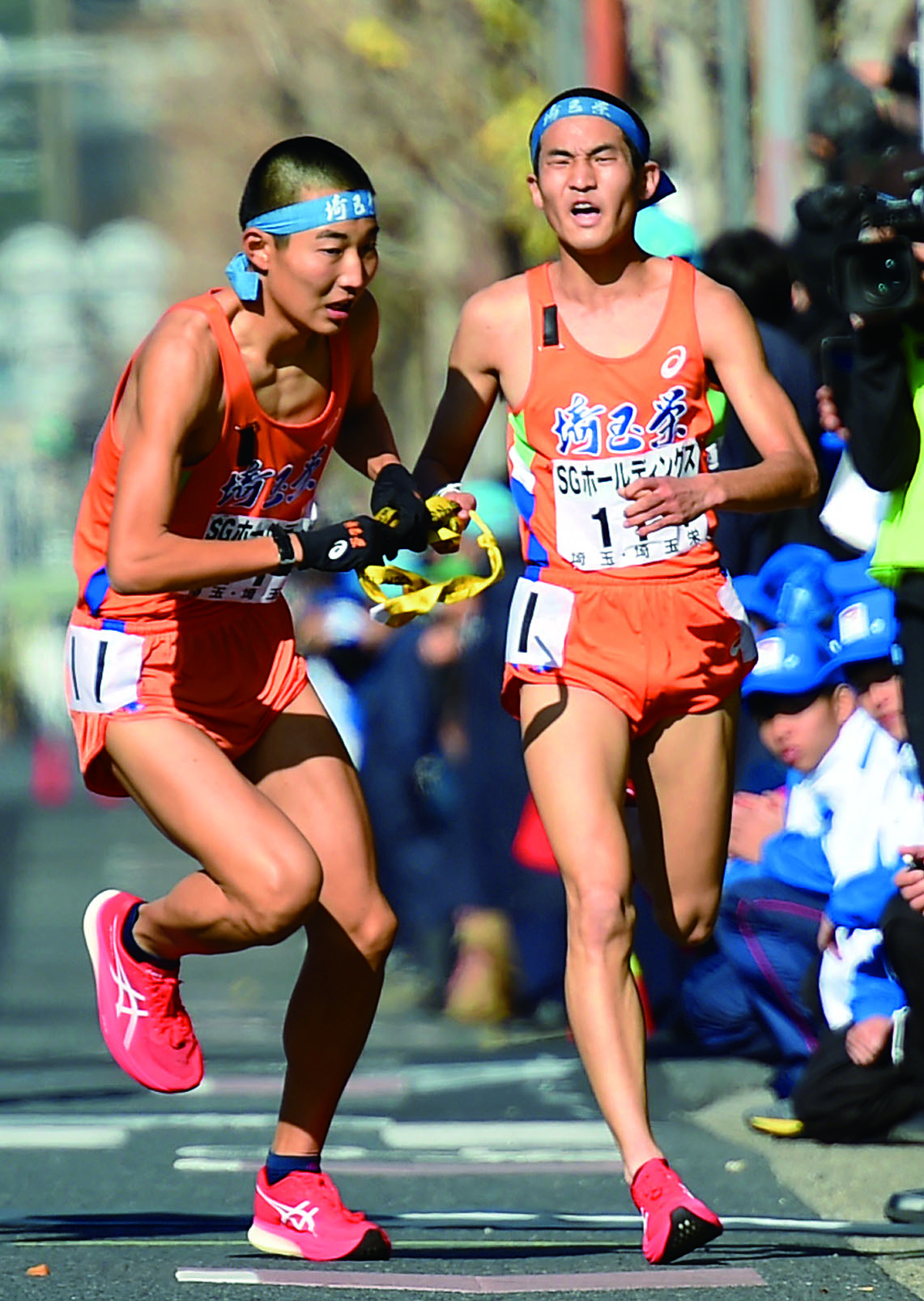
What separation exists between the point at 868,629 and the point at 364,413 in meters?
2.08

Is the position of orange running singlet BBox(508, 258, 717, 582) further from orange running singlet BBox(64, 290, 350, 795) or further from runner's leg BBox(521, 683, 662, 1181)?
orange running singlet BBox(64, 290, 350, 795)

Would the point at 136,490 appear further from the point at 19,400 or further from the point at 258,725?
the point at 19,400

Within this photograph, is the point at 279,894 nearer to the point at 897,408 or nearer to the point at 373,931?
the point at 373,931

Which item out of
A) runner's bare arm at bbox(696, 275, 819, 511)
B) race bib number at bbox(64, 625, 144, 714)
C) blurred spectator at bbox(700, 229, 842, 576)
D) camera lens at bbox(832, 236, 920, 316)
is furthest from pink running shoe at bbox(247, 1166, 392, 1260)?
blurred spectator at bbox(700, 229, 842, 576)

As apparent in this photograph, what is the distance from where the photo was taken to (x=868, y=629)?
25.4ft

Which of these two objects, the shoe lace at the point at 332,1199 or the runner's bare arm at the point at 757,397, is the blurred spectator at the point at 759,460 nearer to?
the runner's bare arm at the point at 757,397

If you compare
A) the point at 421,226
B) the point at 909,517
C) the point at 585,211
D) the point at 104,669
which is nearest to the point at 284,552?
the point at 104,669

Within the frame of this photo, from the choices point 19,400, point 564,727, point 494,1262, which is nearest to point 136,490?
point 564,727

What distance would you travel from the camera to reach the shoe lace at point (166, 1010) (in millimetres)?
6016

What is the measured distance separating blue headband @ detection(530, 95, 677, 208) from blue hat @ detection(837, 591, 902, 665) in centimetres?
191

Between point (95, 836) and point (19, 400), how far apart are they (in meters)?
39.5

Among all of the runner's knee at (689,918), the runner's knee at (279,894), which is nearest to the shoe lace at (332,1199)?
the runner's knee at (279,894)

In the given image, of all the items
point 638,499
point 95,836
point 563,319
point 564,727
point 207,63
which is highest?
point 207,63

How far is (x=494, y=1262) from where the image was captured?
5969 mm
